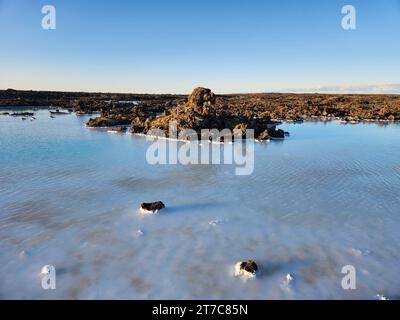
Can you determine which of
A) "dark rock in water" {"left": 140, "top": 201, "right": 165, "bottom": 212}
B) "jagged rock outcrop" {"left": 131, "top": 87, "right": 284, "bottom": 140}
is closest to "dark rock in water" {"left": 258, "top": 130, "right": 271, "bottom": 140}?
"jagged rock outcrop" {"left": 131, "top": 87, "right": 284, "bottom": 140}

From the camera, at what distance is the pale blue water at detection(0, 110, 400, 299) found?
6.09 m

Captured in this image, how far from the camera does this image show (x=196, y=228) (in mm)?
8336

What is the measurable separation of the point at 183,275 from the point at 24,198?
20.5 feet

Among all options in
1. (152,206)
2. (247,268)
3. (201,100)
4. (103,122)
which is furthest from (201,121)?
(247,268)

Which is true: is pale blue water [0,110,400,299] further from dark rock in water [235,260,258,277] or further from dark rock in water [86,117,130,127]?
dark rock in water [86,117,130,127]

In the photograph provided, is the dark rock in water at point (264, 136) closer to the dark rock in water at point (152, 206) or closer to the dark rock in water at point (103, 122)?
the dark rock in water at point (103, 122)

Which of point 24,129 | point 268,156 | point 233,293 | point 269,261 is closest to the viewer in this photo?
point 233,293

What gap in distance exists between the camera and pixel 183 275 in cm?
631

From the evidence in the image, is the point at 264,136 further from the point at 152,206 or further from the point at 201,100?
the point at 152,206

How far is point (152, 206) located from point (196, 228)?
5.25ft
